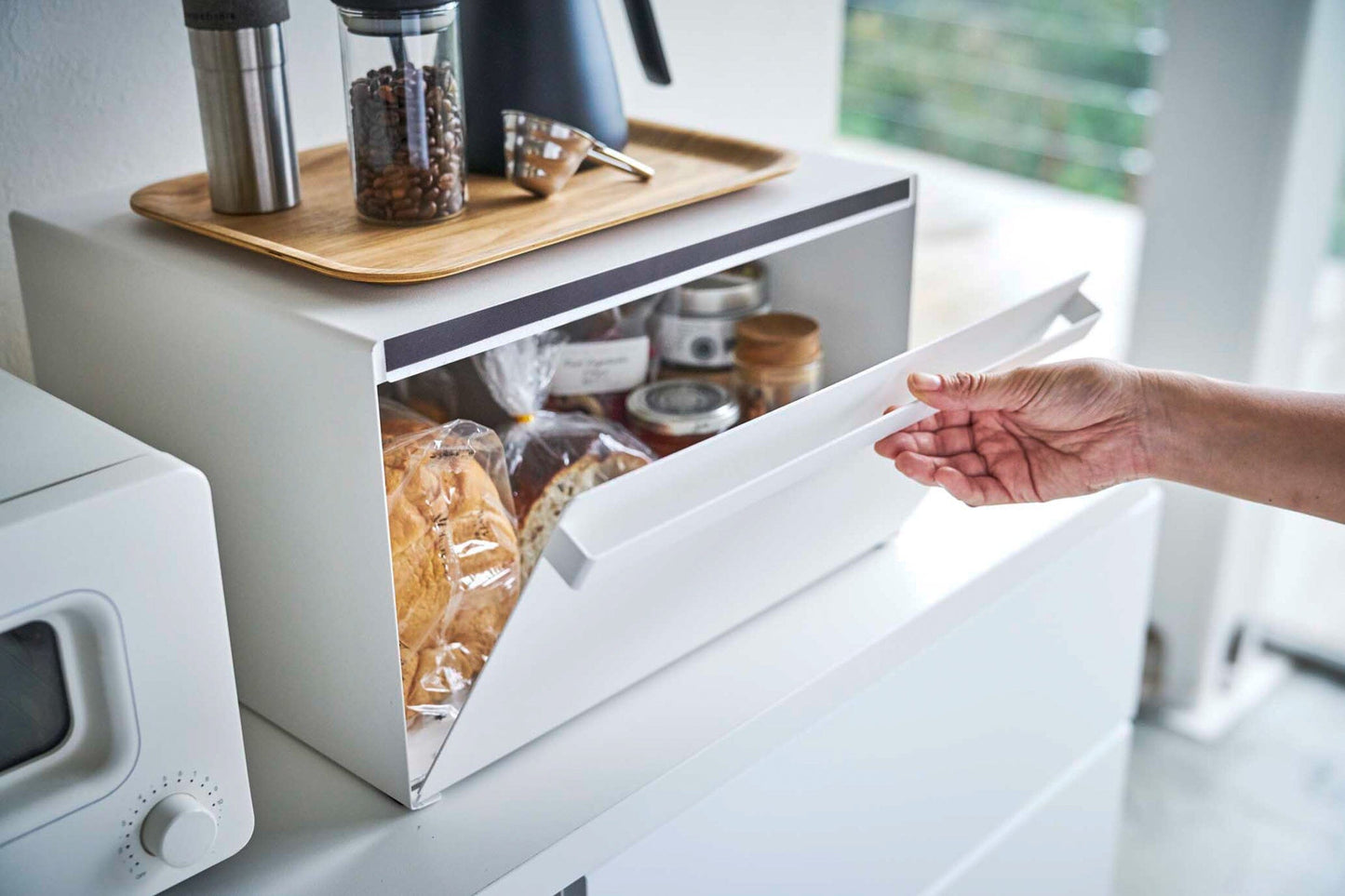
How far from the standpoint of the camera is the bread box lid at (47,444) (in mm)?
703

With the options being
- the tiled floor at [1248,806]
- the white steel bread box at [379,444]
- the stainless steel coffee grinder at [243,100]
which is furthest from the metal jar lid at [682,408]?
the tiled floor at [1248,806]

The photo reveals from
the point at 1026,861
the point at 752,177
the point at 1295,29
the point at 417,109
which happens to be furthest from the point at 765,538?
the point at 1295,29

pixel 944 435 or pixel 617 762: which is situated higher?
pixel 944 435

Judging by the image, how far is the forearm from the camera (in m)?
1.09

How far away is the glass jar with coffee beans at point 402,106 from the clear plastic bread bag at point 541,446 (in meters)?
0.15

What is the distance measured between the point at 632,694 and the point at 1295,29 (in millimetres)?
1509

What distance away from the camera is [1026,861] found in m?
1.42

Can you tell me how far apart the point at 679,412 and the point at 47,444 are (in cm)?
52

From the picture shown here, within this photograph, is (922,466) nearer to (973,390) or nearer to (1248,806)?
(973,390)

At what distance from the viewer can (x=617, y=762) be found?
95 cm

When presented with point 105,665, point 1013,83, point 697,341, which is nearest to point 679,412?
point 697,341

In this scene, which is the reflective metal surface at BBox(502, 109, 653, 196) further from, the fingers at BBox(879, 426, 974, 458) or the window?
the window

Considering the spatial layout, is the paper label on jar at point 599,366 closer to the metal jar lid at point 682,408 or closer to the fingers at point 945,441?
the metal jar lid at point 682,408

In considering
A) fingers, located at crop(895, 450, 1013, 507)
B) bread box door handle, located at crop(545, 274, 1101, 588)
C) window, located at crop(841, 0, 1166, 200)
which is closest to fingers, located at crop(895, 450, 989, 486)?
fingers, located at crop(895, 450, 1013, 507)
